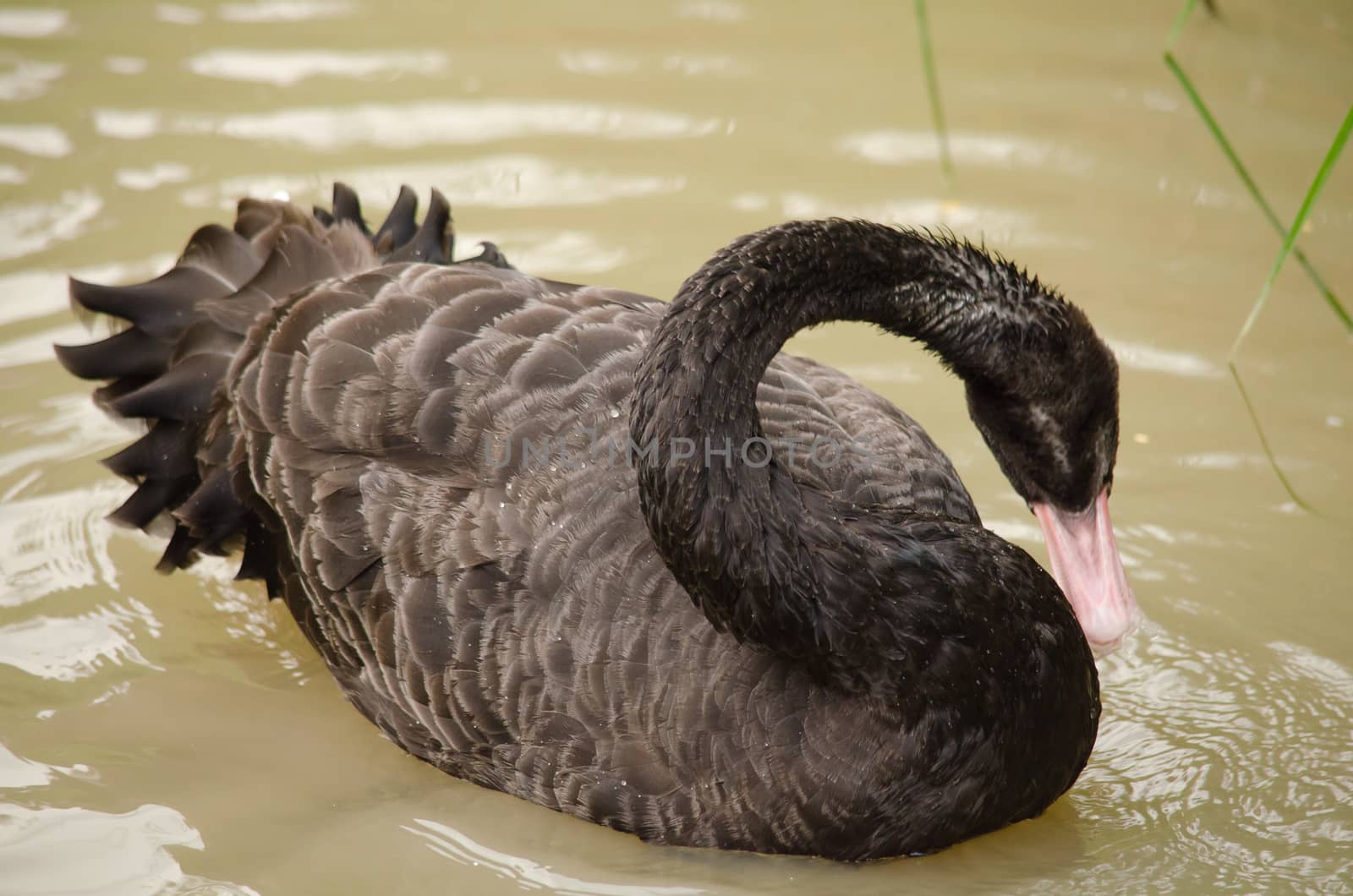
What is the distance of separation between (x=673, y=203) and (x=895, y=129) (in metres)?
1.31

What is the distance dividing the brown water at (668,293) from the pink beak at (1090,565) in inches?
18.8

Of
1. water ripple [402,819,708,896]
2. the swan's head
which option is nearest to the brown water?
water ripple [402,819,708,896]

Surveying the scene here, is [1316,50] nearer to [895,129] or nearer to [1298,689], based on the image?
[895,129]

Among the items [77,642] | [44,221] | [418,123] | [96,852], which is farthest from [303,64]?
[96,852]

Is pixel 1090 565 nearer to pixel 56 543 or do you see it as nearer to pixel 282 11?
pixel 56 543

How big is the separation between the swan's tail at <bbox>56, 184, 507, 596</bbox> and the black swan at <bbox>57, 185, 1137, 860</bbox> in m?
0.15

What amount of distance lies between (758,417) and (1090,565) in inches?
44.0

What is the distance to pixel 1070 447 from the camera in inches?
164

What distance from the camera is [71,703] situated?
466 cm

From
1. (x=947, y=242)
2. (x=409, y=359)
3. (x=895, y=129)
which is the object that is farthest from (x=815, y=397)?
(x=895, y=129)

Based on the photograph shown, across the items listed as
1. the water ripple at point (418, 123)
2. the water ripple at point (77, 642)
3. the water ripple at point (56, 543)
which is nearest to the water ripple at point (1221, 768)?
the water ripple at point (77, 642)

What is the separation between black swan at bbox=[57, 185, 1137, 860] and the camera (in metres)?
3.77

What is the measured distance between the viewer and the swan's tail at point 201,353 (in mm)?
4836

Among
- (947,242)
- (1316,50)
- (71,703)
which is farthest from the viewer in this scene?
(1316,50)
